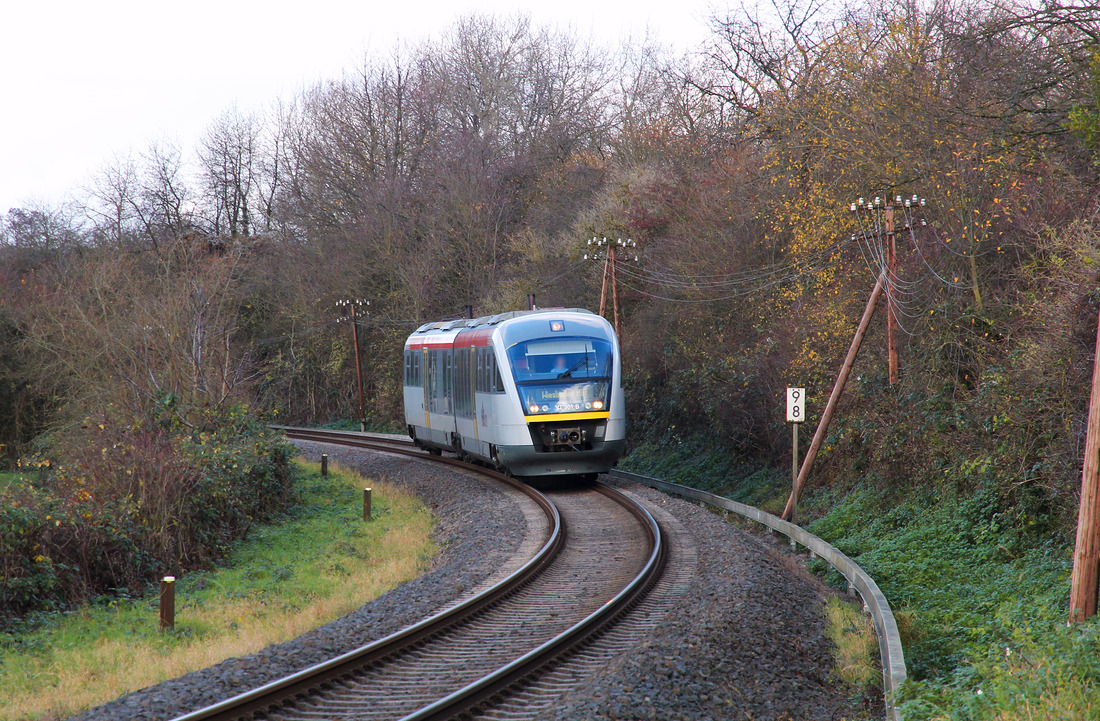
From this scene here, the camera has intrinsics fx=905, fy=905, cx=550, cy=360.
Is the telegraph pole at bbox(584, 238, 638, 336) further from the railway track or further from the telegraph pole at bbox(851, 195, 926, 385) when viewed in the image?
the railway track

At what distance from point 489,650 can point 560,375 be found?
1006 cm

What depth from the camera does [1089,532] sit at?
6.99 meters

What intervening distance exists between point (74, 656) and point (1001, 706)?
32.6 feet

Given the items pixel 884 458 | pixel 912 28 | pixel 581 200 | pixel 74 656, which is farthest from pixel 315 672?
pixel 581 200

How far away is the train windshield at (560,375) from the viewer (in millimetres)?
18391

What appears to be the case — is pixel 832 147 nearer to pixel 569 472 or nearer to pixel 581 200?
pixel 569 472

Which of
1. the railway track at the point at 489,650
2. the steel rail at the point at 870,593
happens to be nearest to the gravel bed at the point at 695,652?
the steel rail at the point at 870,593

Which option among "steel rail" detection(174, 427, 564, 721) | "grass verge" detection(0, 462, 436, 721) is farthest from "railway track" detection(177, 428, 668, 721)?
"grass verge" detection(0, 462, 436, 721)

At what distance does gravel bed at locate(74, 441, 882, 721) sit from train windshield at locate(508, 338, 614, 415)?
4271 mm

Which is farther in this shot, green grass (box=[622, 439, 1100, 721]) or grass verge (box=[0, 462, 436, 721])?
grass verge (box=[0, 462, 436, 721])

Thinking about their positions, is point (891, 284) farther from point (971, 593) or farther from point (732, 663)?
point (732, 663)

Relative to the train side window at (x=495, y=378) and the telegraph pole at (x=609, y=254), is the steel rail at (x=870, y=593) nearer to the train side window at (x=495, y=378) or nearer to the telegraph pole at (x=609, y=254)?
the train side window at (x=495, y=378)

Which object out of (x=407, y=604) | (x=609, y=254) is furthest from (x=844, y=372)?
(x=609, y=254)

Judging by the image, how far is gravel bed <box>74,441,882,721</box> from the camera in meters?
7.27
